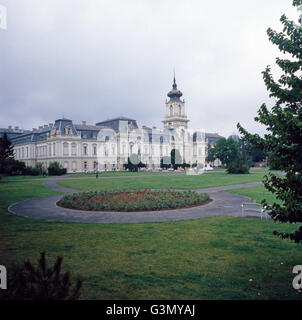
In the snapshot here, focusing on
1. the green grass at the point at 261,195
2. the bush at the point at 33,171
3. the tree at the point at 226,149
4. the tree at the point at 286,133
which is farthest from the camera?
the tree at the point at 226,149

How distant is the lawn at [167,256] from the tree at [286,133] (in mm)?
1760

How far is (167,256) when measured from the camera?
791cm

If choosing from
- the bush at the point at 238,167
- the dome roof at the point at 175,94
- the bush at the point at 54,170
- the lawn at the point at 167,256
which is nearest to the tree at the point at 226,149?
the bush at the point at 238,167

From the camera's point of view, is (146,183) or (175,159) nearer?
(146,183)

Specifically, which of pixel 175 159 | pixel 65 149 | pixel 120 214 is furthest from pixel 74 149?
pixel 120 214

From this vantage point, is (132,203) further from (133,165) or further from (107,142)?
(107,142)

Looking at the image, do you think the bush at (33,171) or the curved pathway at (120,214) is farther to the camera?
the bush at (33,171)

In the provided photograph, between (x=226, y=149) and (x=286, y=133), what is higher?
(x=226, y=149)

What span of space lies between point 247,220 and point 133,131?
77.1 m

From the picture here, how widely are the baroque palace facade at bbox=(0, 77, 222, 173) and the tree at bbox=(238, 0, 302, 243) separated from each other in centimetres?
7476

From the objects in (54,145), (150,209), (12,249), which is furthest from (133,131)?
(12,249)

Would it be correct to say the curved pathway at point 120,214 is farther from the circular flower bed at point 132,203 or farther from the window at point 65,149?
the window at point 65,149

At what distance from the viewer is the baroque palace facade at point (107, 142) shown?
7788cm

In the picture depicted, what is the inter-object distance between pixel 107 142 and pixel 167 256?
79.3 metres
